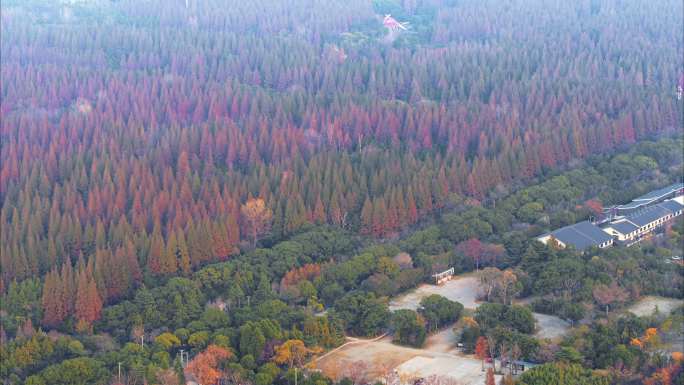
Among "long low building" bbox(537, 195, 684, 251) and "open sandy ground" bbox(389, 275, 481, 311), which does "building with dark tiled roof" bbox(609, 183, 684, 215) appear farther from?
"open sandy ground" bbox(389, 275, 481, 311)

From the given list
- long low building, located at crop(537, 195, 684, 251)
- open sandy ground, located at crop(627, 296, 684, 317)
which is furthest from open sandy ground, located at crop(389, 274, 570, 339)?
long low building, located at crop(537, 195, 684, 251)

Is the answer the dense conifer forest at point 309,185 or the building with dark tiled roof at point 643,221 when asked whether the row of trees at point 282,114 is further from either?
the building with dark tiled roof at point 643,221

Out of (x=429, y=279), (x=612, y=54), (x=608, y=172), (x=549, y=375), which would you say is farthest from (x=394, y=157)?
(x=612, y=54)

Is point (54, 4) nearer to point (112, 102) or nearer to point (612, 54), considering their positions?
point (112, 102)

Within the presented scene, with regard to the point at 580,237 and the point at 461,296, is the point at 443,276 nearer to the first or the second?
the point at 461,296

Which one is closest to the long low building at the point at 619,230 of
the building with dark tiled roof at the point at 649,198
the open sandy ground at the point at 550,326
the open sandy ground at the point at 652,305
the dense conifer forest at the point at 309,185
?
the building with dark tiled roof at the point at 649,198
